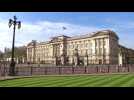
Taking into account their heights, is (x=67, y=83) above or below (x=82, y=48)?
below

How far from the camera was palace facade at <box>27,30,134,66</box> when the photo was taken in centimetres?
5372

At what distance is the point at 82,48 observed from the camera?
190 feet

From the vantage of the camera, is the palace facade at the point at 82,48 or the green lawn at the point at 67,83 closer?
the green lawn at the point at 67,83

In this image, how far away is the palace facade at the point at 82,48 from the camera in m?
53.7

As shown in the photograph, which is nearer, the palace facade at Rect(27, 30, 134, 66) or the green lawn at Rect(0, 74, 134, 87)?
the green lawn at Rect(0, 74, 134, 87)

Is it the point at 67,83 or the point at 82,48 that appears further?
the point at 82,48

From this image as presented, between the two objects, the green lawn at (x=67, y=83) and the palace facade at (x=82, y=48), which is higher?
the palace facade at (x=82, y=48)

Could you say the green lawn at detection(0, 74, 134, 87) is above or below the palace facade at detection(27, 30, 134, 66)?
below
